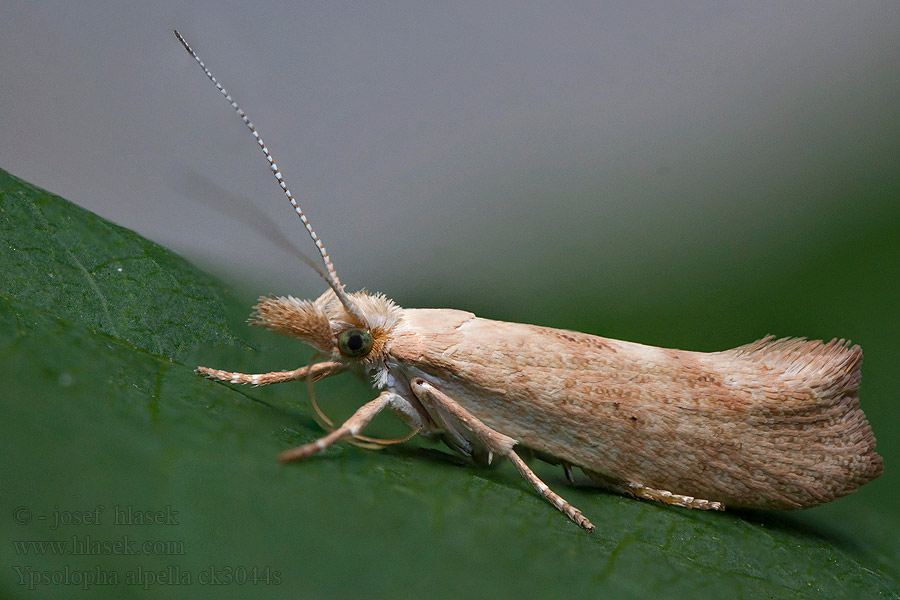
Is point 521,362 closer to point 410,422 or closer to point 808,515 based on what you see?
point 410,422

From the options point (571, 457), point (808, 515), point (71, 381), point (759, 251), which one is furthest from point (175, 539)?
point (759, 251)

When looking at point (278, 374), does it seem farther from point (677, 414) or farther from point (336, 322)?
point (677, 414)

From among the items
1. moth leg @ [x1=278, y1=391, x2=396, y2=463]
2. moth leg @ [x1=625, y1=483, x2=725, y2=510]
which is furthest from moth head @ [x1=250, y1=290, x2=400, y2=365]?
moth leg @ [x1=625, y1=483, x2=725, y2=510]

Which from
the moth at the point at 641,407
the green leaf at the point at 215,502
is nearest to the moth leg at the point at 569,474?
the moth at the point at 641,407

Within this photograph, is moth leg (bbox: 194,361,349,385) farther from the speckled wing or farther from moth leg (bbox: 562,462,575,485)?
moth leg (bbox: 562,462,575,485)

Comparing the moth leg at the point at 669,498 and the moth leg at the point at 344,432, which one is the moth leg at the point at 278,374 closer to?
the moth leg at the point at 344,432
